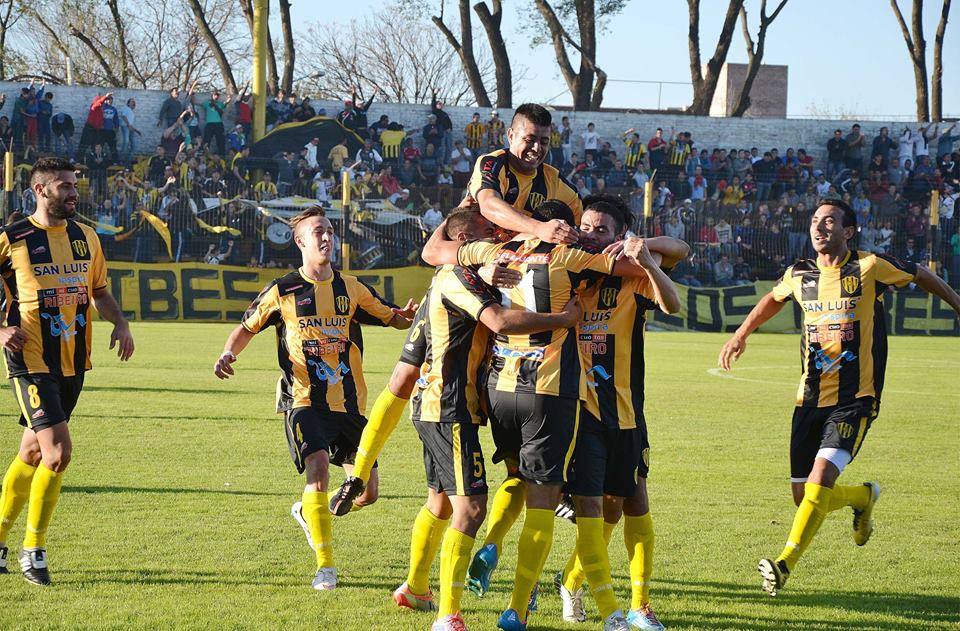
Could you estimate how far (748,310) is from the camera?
26.8 m

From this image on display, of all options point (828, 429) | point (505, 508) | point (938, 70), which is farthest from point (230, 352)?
point (938, 70)

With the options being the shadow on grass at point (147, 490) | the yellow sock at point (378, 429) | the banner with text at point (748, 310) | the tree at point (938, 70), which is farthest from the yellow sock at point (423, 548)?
the tree at point (938, 70)

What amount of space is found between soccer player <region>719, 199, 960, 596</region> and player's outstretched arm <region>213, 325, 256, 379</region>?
3221 millimetres

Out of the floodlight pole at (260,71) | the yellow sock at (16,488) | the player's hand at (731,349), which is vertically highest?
the floodlight pole at (260,71)

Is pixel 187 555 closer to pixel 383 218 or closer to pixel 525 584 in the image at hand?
pixel 525 584

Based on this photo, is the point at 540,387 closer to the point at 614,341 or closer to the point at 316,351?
the point at 614,341

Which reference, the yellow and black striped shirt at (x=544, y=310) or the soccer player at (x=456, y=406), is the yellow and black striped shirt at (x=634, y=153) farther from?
the yellow and black striped shirt at (x=544, y=310)

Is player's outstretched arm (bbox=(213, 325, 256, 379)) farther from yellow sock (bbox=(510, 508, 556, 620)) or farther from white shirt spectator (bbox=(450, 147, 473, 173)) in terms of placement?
white shirt spectator (bbox=(450, 147, 473, 173))

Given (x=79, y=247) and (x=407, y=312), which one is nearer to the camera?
(x=79, y=247)

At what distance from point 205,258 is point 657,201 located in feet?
38.3

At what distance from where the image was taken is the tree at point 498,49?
36906 millimetres

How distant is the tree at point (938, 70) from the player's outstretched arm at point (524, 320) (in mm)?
38301

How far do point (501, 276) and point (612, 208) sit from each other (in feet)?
2.61

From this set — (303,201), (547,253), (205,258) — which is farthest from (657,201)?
(547,253)
